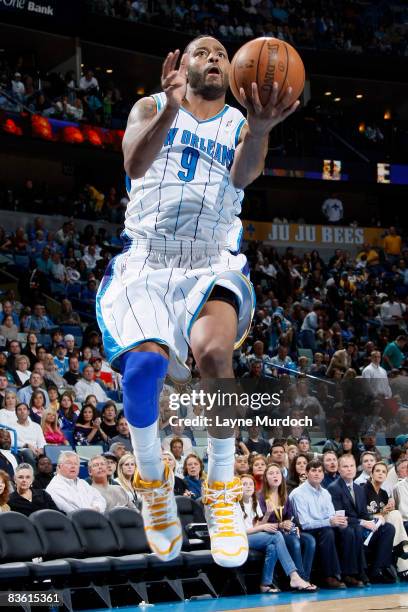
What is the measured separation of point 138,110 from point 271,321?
15.6 m

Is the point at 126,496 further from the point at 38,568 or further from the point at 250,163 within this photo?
the point at 250,163

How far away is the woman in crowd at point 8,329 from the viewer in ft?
52.1

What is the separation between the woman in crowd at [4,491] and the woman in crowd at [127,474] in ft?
4.69

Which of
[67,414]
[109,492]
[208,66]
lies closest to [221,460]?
[208,66]

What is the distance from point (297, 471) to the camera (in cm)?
1248

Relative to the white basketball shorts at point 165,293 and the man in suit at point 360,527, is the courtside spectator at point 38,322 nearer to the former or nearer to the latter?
the man in suit at point 360,527

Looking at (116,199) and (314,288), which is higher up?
(116,199)

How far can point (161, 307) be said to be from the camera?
16.5 ft

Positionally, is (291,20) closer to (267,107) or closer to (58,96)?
(58,96)

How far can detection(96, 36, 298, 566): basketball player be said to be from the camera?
4773 millimetres

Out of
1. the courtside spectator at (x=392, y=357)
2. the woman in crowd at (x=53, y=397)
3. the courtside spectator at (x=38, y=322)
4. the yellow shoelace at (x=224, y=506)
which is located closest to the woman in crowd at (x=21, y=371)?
the woman in crowd at (x=53, y=397)

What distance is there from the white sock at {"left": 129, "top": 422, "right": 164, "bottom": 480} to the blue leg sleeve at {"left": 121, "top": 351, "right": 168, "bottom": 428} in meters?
0.04

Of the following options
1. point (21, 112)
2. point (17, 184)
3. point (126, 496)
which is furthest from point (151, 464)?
point (17, 184)

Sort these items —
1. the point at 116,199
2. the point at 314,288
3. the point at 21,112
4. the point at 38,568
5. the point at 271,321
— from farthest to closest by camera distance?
the point at 116,199 → the point at 314,288 → the point at 21,112 → the point at 271,321 → the point at 38,568
